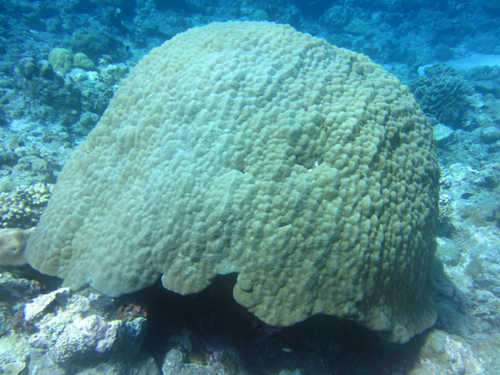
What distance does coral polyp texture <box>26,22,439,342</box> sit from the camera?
2076 millimetres

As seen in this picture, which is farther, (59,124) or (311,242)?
(59,124)

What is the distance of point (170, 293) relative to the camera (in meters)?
2.59

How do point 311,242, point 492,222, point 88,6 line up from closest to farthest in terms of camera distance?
point 311,242 → point 492,222 → point 88,6

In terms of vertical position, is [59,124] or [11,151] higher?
[59,124]

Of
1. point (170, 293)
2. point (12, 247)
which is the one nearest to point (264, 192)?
point (170, 293)

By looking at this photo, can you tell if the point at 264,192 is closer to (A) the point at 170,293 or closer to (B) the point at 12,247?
(A) the point at 170,293

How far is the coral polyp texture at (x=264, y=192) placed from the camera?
81.7 inches

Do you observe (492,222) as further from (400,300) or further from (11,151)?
(11,151)

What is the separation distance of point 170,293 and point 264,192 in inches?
60.3

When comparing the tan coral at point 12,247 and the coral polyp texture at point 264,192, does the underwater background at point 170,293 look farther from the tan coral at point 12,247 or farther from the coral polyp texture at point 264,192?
the coral polyp texture at point 264,192

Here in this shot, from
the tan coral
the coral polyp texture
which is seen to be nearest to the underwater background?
the tan coral

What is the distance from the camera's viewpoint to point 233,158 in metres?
2.21

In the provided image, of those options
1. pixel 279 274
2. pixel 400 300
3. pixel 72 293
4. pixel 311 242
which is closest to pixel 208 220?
pixel 279 274

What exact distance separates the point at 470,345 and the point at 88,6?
1961 cm
